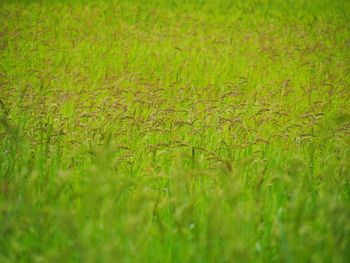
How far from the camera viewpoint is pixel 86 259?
58.3 inches

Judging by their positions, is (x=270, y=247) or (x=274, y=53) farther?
(x=274, y=53)

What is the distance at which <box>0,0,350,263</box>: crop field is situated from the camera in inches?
72.6

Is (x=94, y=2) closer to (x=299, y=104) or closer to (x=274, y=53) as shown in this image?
(x=274, y=53)

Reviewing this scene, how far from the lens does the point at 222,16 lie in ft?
40.0

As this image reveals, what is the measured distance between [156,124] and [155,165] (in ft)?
2.68

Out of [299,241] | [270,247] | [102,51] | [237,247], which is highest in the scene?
[237,247]

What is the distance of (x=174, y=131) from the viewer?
388 cm

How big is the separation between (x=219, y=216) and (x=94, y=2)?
491 inches

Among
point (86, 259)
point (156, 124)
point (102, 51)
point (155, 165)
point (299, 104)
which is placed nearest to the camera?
point (86, 259)

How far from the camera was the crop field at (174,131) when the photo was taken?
184 centimetres

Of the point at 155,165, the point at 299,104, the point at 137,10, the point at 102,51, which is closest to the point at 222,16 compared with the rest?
the point at 137,10

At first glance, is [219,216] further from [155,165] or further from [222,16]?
[222,16]

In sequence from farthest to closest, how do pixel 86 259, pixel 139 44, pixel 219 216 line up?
pixel 139 44 < pixel 219 216 < pixel 86 259

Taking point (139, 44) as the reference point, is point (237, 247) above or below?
above
